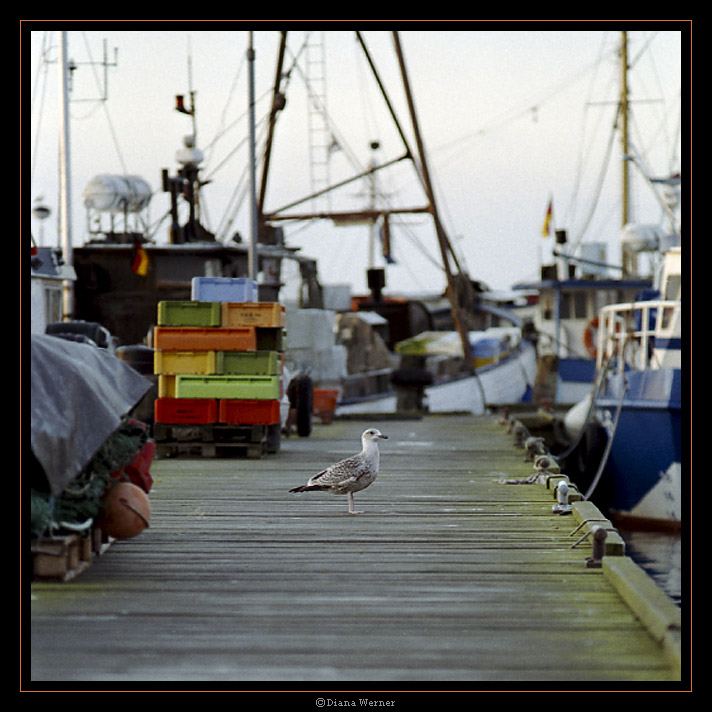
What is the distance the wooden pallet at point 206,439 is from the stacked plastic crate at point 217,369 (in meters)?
0.01

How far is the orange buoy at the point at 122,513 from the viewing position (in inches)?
267

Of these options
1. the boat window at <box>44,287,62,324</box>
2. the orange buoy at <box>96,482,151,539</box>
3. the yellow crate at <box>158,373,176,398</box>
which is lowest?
the orange buoy at <box>96,482,151,539</box>

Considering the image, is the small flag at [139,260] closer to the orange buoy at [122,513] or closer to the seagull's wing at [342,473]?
the seagull's wing at [342,473]

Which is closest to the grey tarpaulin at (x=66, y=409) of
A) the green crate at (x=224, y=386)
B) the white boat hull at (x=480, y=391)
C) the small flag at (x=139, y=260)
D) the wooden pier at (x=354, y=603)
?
the wooden pier at (x=354, y=603)

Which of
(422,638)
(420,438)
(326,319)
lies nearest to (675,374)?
(420,438)

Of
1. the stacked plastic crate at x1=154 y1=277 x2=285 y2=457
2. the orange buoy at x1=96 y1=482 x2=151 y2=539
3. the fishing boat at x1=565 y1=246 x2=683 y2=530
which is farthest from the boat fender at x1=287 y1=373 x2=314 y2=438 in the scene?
the orange buoy at x1=96 y1=482 x2=151 y2=539

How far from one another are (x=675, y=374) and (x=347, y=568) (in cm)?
1211

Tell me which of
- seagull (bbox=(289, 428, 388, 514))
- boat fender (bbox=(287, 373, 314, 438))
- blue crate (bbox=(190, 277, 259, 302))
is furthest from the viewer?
boat fender (bbox=(287, 373, 314, 438))

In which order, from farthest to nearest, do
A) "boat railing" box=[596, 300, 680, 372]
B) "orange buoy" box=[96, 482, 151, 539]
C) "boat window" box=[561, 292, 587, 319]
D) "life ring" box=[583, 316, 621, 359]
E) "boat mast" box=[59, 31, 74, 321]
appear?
1. "boat window" box=[561, 292, 587, 319]
2. "life ring" box=[583, 316, 621, 359]
3. "boat mast" box=[59, 31, 74, 321]
4. "boat railing" box=[596, 300, 680, 372]
5. "orange buoy" box=[96, 482, 151, 539]

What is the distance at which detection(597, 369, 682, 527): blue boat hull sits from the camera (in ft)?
58.0

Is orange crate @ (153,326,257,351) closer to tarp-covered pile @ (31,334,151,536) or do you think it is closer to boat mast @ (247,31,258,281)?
tarp-covered pile @ (31,334,151,536)

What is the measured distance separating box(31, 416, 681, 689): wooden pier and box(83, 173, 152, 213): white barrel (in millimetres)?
18068

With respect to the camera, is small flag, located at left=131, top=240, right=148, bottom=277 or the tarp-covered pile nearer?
the tarp-covered pile
